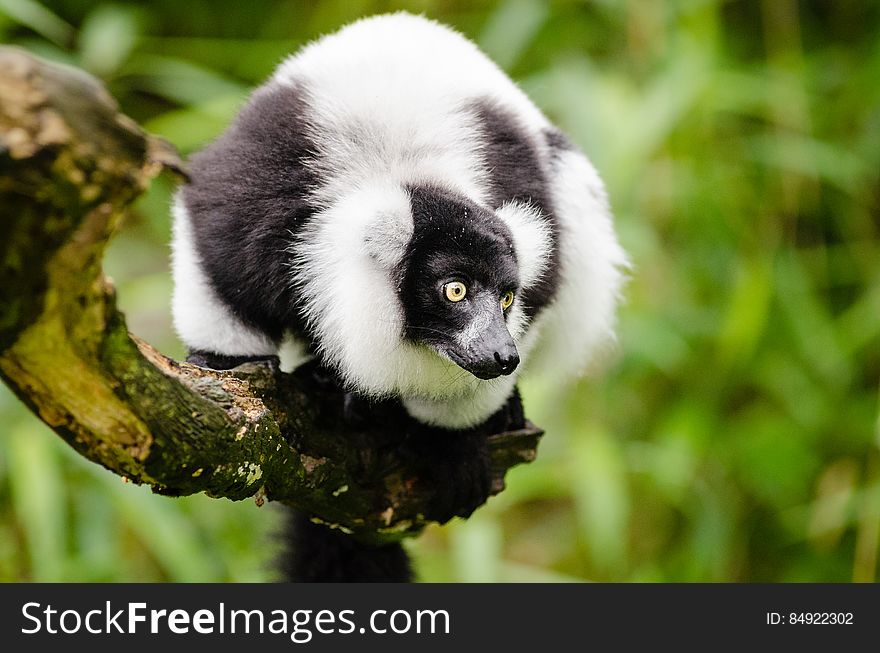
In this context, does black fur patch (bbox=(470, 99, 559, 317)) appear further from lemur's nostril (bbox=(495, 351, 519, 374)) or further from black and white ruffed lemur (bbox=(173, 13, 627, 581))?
lemur's nostril (bbox=(495, 351, 519, 374))

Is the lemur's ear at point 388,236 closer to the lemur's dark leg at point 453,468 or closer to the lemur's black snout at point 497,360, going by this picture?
the lemur's black snout at point 497,360

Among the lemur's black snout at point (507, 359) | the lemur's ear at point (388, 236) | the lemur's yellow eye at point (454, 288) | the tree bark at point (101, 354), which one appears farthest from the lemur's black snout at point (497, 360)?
the tree bark at point (101, 354)

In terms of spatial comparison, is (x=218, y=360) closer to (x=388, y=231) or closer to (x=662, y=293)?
(x=388, y=231)

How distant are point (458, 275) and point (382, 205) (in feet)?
0.71

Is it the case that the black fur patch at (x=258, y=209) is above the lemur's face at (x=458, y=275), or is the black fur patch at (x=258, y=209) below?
above

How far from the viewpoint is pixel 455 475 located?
7.27 feet

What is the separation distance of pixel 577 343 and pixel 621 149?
134 cm

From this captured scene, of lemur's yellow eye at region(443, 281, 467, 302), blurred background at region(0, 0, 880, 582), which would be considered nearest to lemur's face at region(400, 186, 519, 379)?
lemur's yellow eye at region(443, 281, 467, 302)

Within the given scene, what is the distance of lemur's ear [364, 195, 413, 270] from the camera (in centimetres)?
190

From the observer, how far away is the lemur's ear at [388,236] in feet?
6.25

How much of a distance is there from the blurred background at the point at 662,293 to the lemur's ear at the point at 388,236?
1737 millimetres

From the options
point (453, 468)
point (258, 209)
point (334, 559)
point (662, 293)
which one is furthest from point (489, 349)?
point (662, 293)

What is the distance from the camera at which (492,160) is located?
2146 mm
